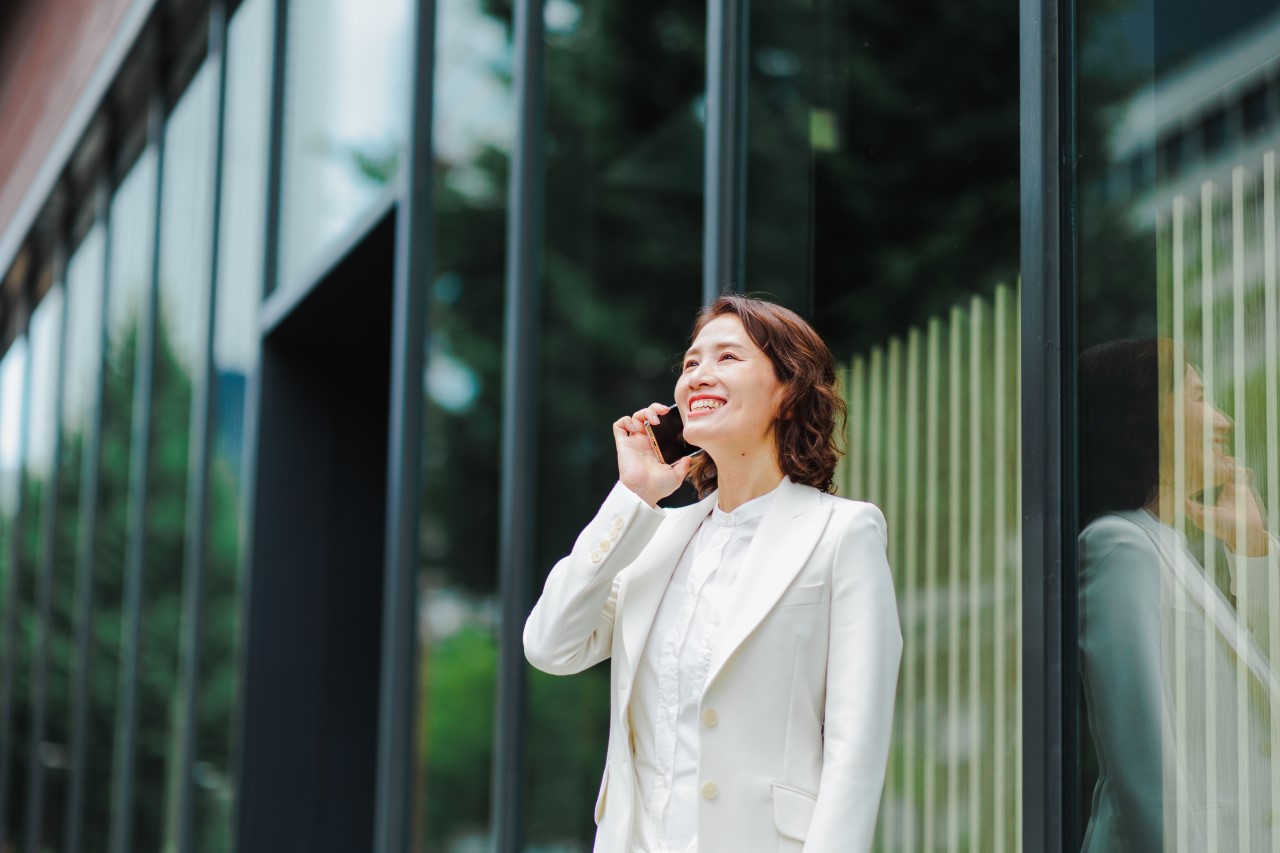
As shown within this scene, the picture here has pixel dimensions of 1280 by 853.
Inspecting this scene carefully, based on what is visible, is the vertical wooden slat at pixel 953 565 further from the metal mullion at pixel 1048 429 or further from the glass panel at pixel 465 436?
the glass panel at pixel 465 436

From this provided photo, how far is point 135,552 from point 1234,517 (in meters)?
7.84

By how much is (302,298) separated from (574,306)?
8.26ft

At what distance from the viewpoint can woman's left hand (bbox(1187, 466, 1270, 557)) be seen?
2412 mm

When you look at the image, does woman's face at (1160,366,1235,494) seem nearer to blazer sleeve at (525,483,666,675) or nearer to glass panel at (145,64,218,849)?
blazer sleeve at (525,483,666,675)

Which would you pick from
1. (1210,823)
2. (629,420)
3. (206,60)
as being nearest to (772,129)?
(629,420)

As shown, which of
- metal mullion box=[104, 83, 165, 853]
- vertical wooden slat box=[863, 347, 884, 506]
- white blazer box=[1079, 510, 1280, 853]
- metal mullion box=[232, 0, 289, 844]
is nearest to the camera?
white blazer box=[1079, 510, 1280, 853]

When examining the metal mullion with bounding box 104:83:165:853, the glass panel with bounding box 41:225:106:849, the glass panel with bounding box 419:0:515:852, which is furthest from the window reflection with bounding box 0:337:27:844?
the glass panel with bounding box 419:0:515:852

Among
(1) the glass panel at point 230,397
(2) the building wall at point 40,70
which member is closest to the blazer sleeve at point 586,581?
(1) the glass panel at point 230,397

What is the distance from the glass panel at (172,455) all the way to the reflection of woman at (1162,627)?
21.3ft

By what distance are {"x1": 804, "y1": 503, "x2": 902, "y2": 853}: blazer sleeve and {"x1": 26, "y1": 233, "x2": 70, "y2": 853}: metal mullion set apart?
9961 millimetres

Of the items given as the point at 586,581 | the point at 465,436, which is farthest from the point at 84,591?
the point at 586,581

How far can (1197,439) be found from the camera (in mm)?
2543

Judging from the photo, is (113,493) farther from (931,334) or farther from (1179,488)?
(1179,488)

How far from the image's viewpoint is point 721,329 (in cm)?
262
